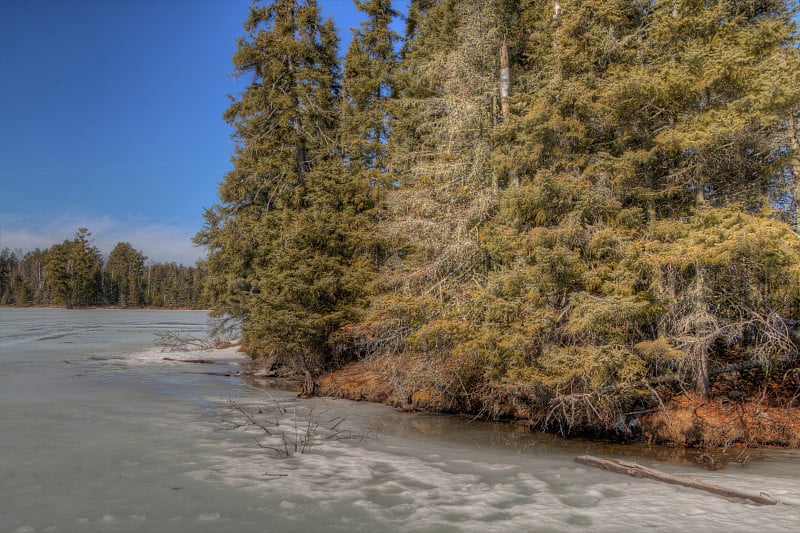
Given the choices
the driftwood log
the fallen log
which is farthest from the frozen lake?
the fallen log

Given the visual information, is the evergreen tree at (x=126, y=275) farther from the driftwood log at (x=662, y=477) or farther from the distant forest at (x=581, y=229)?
the driftwood log at (x=662, y=477)

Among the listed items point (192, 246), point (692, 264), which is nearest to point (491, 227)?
point (692, 264)

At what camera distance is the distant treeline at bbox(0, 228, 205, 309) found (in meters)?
86.3

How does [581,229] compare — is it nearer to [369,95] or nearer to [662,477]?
[662,477]

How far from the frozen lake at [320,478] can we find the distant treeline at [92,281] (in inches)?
3153

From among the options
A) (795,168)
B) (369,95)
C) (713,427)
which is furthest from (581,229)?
(369,95)

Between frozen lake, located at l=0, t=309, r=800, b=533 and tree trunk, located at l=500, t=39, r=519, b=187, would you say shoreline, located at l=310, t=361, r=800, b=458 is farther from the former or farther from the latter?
tree trunk, located at l=500, t=39, r=519, b=187

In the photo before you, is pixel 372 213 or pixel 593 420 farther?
pixel 372 213

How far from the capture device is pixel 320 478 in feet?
21.4

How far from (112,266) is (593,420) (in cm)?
11517

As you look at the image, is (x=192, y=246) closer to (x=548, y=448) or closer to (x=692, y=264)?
(x=548, y=448)

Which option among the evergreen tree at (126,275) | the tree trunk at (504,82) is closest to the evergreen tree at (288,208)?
the tree trunk at (504,82)

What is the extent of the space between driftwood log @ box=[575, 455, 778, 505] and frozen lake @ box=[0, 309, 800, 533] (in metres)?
0.15

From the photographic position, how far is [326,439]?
350 inches
